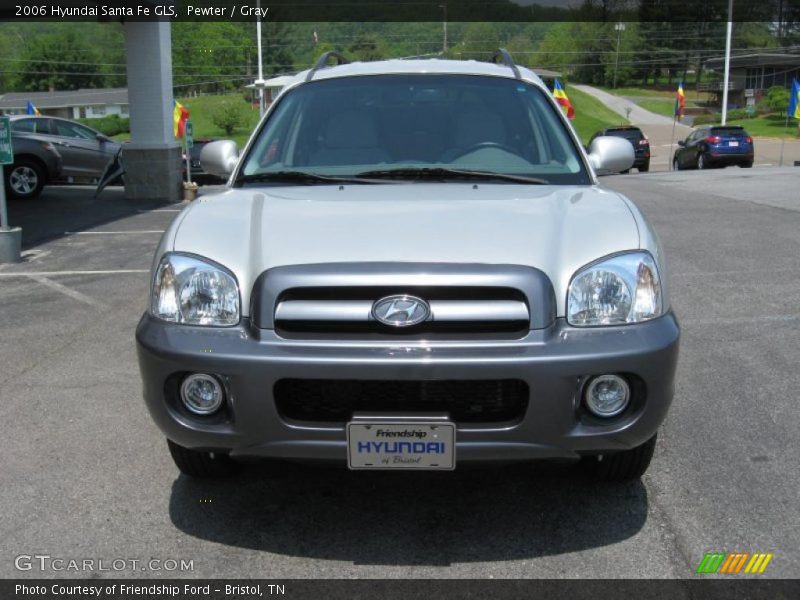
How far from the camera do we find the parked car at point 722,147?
1045 inches

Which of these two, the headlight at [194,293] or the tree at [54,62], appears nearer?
the headlight at [194,293]

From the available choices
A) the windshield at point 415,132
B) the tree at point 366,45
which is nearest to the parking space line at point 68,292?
the windshield at point 415,132

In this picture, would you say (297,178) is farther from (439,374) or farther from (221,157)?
(439,374)

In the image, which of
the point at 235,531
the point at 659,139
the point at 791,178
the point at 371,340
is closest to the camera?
the point at 371,340

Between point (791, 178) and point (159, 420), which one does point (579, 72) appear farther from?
point (159, 420)

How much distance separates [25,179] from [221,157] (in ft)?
43.6

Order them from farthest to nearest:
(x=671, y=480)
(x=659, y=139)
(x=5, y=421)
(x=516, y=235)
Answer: (x=659, y=139), (x=5, y=421), (x=671, y=480), (x=516, y=235)

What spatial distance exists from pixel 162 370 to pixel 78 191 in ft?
55.6

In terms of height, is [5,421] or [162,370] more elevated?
[162,370]

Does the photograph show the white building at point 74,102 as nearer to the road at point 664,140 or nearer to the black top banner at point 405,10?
the black top banner at point 405,10

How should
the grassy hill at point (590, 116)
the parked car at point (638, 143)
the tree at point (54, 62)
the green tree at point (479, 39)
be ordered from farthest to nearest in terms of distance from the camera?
the tree at point (54, 62)
the green tree at point (479, 39)
the grassy hill at point (590, 116)
the parked car at point (638, 143)

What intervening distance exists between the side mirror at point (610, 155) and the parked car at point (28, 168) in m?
14.1

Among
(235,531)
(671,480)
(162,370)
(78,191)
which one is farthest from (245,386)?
(78,191)

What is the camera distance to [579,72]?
11262cm
